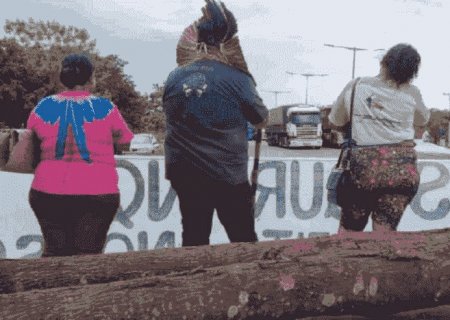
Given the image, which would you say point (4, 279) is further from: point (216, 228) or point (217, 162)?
point (216, 228)

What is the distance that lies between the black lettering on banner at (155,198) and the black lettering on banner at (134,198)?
2.8 inches

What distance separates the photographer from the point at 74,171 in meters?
3.85

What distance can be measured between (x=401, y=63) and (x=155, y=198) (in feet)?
9.18

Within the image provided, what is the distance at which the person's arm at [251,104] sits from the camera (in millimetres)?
3869

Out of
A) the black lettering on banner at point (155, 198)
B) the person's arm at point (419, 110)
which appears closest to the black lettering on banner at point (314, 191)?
the black lettering on banner at point (155, 198)

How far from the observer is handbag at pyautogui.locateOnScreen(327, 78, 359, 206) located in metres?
4.23

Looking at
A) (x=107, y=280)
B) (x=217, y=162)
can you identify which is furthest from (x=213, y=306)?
(x=217, y=162)

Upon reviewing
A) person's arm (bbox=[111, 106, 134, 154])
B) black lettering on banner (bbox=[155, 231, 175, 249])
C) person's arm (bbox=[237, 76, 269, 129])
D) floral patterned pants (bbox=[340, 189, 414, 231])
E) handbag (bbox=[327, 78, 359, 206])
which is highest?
person's arm (bbox=[237, 76, 269, 129])

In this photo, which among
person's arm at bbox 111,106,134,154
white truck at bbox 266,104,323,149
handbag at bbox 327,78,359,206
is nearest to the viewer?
person's arm at bbox 111,106,134,154

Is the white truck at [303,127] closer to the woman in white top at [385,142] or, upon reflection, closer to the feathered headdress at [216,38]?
the woman in white top at [385,142]

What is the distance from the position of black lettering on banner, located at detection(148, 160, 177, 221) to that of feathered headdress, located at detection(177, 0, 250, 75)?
2.43m

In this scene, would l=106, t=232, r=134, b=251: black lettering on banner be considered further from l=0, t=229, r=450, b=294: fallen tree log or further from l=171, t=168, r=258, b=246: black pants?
l=0, t=229, r=450, b=294: fallen tree log

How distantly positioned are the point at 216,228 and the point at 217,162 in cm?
258

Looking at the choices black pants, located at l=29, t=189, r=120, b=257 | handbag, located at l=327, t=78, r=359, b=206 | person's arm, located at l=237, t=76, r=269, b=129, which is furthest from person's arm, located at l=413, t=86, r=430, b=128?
black pants, located at l=29, t=189, r=120, b=257
